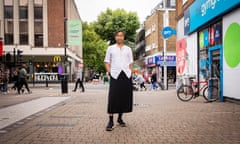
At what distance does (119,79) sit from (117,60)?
0.39 m

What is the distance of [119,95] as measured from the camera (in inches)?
233

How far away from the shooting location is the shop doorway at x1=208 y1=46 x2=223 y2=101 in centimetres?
1181

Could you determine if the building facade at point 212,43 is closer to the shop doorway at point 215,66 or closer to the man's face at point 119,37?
the shop doorway at point 215,66

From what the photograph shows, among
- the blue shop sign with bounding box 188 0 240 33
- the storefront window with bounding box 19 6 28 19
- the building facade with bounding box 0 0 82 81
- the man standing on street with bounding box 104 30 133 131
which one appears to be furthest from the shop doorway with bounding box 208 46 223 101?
the storefront window with bounding box 19 6 28 19

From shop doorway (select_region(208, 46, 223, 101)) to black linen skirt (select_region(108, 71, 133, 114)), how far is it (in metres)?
6.81

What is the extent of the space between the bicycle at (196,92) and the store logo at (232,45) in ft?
4.41

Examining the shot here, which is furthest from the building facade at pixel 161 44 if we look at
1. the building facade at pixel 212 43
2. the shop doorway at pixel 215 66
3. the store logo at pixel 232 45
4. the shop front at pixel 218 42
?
the store logo at pixel 232 45

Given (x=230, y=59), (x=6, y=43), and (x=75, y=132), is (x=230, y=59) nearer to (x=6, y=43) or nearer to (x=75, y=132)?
(x=75, y=132)

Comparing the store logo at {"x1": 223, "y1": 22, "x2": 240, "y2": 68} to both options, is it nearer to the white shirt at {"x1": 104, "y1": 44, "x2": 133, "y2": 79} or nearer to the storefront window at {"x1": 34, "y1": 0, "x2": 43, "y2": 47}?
the white shirt at {"x1": 104, "y1": 44, "x2": 133, "y2": 79}

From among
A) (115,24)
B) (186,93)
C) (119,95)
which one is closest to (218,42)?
(186,93)

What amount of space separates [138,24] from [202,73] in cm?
4092

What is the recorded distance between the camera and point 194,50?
15.4 meters

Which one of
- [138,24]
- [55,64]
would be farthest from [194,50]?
[138,24]

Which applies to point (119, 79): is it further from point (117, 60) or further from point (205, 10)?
point (205, 10)
